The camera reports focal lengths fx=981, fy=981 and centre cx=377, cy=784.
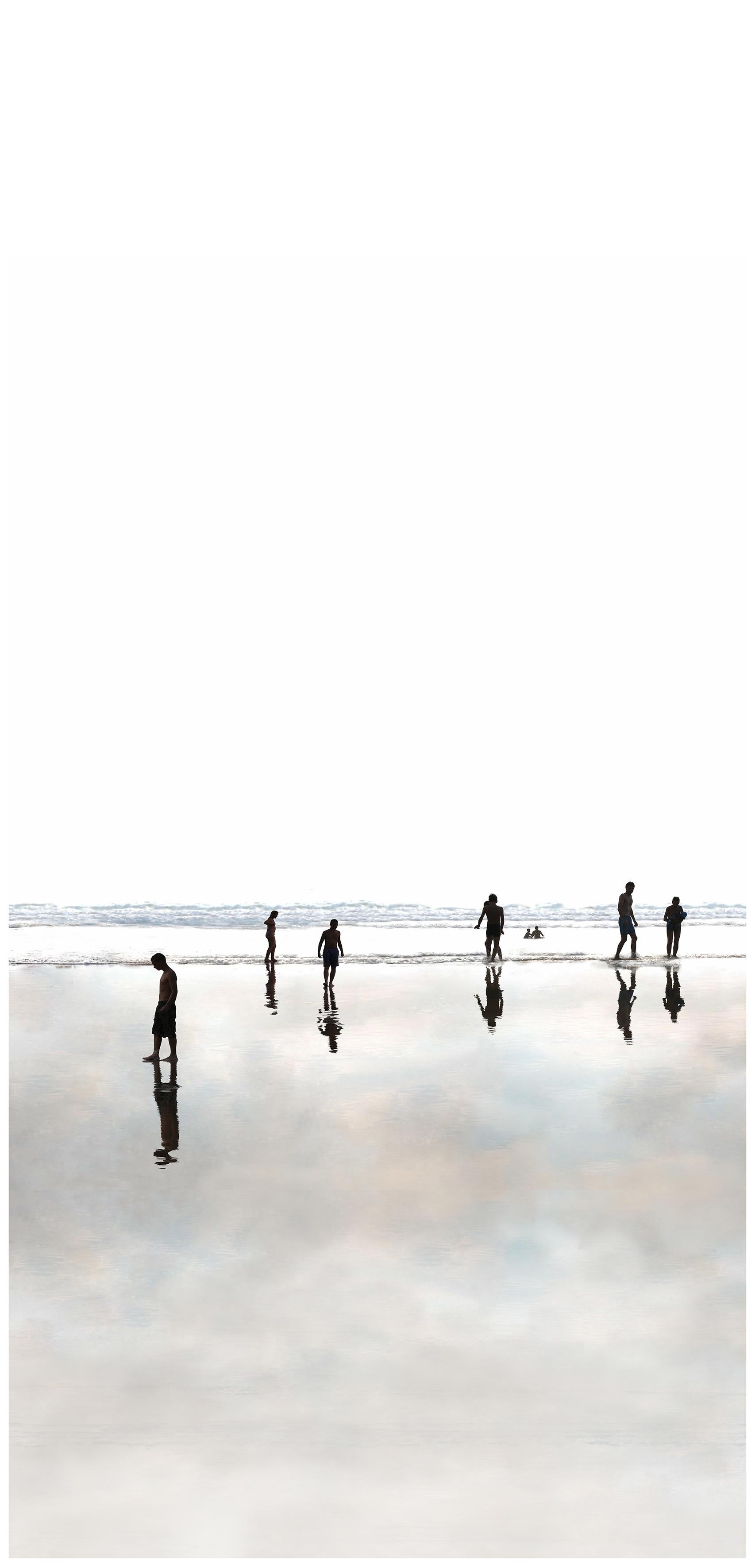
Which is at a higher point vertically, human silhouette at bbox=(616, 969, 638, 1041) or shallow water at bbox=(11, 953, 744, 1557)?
shallow water at bbox=(11, 953, 744, 1557)

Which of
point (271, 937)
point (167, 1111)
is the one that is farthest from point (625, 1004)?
point (167, 1111)

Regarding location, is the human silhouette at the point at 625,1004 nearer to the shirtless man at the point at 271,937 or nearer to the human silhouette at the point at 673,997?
the human silhouette at the point at 673,997

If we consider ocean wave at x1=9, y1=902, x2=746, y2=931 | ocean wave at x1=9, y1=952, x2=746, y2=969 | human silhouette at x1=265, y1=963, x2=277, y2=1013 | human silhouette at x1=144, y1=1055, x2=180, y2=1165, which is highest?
human silhouette at x1=144, y1=1055, x2=180, y2=1165

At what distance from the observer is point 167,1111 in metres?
11.1

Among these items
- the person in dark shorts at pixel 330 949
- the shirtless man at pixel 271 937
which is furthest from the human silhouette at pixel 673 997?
the shirtless man at pixel 271 937

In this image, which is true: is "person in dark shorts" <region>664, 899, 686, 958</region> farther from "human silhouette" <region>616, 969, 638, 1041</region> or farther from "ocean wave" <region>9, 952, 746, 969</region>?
"human silhouette" <region>616, 969, 638, 1041</region>

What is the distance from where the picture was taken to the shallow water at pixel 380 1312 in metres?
5.25

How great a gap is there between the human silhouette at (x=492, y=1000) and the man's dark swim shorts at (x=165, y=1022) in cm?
513

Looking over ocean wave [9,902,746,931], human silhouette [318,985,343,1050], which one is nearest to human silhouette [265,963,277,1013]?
human silhouette [318,985,343,1050]

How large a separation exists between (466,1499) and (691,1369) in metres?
1.76

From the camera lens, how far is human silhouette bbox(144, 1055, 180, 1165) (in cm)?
966

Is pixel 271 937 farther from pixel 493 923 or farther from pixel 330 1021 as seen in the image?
pixel 330 1021

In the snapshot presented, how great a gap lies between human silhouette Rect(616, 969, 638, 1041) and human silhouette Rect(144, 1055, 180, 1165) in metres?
6.75

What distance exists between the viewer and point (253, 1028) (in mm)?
15898
